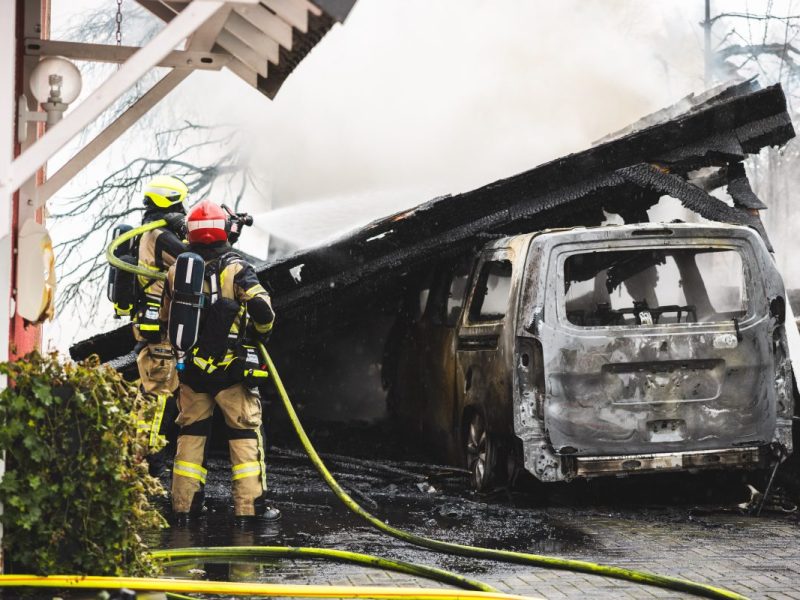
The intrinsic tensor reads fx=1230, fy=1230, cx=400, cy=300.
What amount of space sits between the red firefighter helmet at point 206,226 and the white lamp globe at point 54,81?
175 centimetres

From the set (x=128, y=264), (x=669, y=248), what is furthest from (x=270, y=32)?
(x=669, y=248)

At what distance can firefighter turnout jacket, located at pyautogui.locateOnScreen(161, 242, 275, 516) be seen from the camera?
7.47 m

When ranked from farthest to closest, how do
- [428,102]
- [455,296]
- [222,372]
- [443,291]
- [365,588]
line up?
[428,102] < [443,291] < [455,296] < [222,372] < [365,588]

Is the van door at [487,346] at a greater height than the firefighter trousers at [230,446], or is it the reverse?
the van door at [487,346]

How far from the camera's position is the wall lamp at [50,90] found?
586cm

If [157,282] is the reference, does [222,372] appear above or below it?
below

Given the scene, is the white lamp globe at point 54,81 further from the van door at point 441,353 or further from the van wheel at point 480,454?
the van door at point 441,353

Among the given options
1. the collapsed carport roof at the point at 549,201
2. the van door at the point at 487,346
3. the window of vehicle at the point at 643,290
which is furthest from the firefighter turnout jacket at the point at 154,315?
the window of vehicle at the point at 643,290

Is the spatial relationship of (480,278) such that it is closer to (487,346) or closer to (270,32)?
(487,346)

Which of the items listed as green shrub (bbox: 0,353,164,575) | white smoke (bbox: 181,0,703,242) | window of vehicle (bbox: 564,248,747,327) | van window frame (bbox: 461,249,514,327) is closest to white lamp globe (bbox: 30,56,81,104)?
green shrub (bbox: 0,353,164,575)

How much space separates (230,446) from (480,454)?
1.82 metres

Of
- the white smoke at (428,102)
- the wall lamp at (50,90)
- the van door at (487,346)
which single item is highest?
the white smoke at (428,102)

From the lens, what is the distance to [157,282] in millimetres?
8148

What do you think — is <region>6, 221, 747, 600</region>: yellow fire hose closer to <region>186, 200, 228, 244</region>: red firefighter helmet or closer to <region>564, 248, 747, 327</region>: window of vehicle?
<region>186, 200, 228, 244</region>: red firefighter helmet
